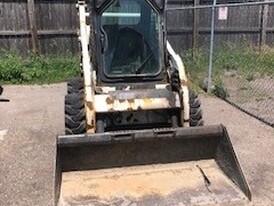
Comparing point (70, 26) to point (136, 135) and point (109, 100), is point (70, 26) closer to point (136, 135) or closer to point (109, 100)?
point (109, 100)

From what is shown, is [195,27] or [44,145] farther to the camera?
[195,27]

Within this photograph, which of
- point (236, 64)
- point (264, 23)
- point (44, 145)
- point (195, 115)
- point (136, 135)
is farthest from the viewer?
point (264, 23)

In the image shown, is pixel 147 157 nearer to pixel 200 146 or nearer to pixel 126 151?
pixel 126 151

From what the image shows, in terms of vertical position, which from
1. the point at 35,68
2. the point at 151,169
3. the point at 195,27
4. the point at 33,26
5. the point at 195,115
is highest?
the point at 33,26

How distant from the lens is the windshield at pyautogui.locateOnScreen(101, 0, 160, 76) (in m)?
5.21

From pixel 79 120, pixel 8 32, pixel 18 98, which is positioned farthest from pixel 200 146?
pixel 8 32

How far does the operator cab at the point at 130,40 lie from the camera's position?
204 inches

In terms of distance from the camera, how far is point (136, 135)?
4.39 metres

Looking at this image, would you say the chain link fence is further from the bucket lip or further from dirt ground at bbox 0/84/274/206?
the bucket lip

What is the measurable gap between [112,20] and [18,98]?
173 inches

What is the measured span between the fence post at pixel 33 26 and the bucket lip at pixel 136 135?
7.41 m

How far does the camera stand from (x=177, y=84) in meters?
5.15

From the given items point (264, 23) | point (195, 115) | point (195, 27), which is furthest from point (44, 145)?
point (264, 23)

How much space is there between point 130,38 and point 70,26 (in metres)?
6.48
